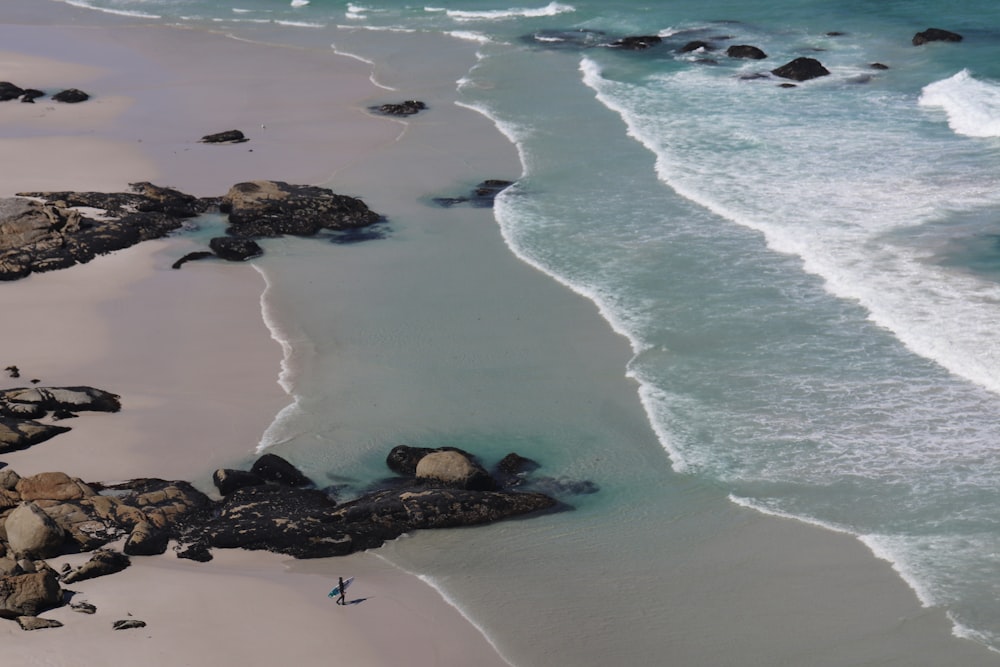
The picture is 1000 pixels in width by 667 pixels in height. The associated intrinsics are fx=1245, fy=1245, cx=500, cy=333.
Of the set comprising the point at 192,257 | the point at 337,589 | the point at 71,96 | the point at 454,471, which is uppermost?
the point at 71,96

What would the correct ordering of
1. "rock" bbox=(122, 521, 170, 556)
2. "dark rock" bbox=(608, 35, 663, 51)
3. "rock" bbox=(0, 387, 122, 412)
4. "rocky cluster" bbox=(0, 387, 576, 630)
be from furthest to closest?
"dark rock" bbox=(608, 35, 663, 51) < "rock" bbox=(0, 387, 122, 412) < "rock" bbox=(122, 521, 170, 556) < "rocky cluster" bbox=(0, 387, 576, 630)

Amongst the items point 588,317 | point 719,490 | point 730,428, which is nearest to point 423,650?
point 719,490

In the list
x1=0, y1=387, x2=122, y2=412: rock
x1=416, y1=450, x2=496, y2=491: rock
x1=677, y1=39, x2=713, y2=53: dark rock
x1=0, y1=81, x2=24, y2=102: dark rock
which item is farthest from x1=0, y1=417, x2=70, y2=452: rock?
x1=677, y1=39, x2=713, y2=53: dark rock

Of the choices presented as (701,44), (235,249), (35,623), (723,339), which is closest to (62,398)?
(35,623)

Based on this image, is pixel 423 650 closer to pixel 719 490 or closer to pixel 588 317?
pixel 719 490

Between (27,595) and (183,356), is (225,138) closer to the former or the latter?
(183,356)

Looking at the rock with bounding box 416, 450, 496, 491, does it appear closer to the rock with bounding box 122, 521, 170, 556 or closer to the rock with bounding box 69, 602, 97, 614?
the rock with bounding box 122, 521, 170, 556

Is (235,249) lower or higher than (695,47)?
lower
